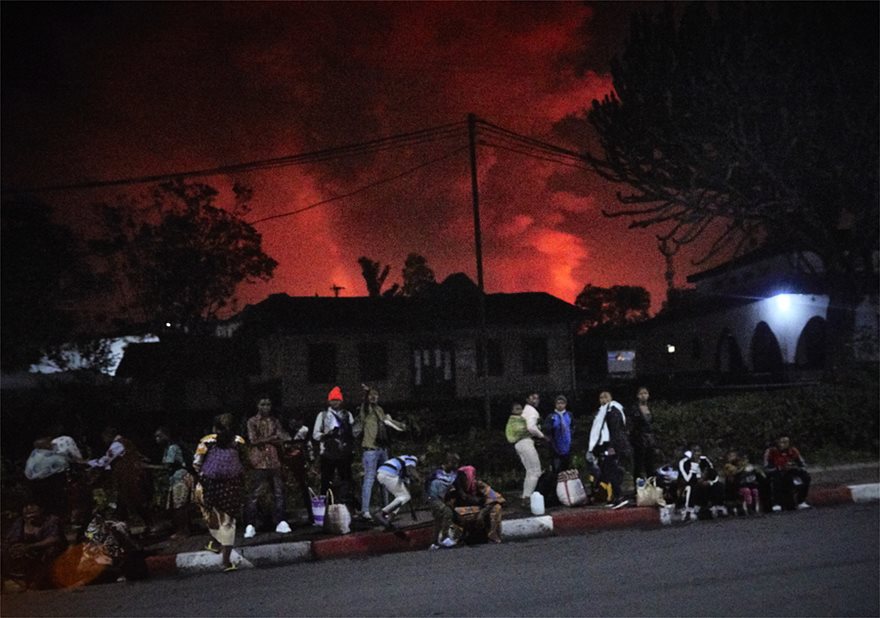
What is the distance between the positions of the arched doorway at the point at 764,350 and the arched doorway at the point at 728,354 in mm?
1190

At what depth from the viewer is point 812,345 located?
30.0m

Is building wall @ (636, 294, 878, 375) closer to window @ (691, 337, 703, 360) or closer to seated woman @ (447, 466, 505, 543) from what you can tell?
window @ (691, 337, 703, 360)

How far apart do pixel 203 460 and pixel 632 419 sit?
20.0 feet

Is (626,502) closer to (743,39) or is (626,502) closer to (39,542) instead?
(39,542)

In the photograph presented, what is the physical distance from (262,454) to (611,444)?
4.76m

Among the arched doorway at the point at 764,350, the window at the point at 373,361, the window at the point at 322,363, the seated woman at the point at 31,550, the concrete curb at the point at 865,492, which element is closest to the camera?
the seated woman at the point at 31,550

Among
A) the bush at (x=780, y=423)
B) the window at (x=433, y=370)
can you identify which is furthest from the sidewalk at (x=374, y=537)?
the window at (x=433, y=370)

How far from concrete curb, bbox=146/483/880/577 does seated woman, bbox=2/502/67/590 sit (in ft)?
3.31

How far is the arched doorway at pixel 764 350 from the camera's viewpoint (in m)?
31.7

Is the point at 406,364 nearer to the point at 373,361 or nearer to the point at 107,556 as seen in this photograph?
the point at 373,361

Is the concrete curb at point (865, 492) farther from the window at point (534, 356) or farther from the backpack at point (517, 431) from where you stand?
the window at point (534, 356)

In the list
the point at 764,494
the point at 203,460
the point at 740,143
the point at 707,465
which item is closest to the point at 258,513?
the point at 203,460

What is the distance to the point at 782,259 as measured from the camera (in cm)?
3428

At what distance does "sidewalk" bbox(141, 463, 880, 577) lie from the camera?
8.42m
